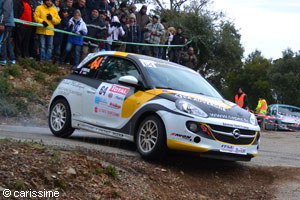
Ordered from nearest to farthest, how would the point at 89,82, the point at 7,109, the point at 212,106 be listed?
1. the point at 212,106
2. the point at 89,82
3. the point at 7,109

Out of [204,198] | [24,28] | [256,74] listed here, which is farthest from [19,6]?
[256,74]

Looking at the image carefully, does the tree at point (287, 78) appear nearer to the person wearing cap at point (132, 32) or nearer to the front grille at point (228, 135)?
the person wearing cap at point (132, 32)

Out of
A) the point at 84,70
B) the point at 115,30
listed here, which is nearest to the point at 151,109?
the point at 84,70

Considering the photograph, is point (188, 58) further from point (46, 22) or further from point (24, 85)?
point (24, 85)

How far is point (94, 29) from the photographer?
60.3 feet

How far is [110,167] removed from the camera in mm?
6836

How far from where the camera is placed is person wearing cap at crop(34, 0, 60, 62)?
16.4m

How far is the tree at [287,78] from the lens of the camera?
6141 centimetres

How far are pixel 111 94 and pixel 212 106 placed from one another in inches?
77.8

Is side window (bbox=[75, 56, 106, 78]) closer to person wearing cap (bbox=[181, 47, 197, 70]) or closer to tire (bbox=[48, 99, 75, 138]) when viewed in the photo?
tire (bbox=[48, 99, 75, 138])

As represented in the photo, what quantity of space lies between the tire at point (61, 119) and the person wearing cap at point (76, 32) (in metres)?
7.23

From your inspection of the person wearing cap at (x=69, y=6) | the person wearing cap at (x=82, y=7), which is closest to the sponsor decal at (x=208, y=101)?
the person wearing cap at (x=69, y=6)

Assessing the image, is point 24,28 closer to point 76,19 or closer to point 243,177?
point 76,19

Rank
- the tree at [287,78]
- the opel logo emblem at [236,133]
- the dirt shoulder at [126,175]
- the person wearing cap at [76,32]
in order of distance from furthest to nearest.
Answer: the tree at [287,78] → the person wearing cap at [76,32] → the opel logo emblem at [236,133] → the dirt shoulder at [126,175]
